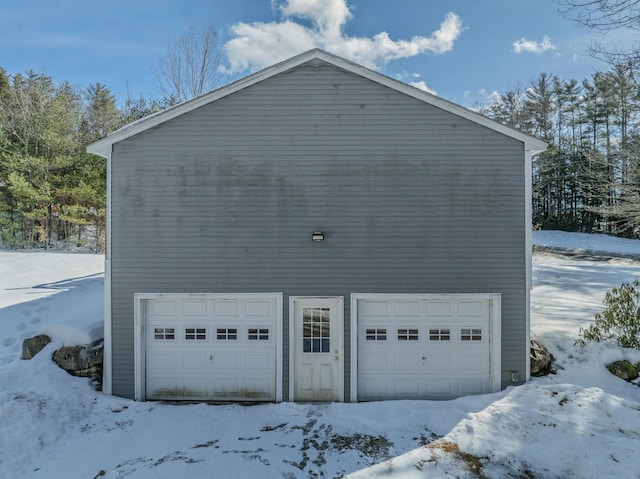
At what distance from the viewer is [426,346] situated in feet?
22.7

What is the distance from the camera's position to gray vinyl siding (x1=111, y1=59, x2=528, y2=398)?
686 centimetres

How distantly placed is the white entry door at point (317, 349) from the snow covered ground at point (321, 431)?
1.02 feet

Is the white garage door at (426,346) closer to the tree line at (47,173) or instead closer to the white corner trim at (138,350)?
the white corner trim at (138,350)

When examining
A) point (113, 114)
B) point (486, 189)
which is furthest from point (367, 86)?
point (113, 114)

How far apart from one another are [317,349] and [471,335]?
312cm

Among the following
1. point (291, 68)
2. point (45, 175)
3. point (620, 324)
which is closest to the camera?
point (291, 68)

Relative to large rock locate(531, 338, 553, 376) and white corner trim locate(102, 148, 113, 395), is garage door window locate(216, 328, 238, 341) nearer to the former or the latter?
white corner trim locate(102, 148, 113, 395)

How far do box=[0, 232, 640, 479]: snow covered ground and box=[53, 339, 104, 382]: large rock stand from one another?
0.50 feet

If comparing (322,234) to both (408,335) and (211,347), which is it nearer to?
(408,335)

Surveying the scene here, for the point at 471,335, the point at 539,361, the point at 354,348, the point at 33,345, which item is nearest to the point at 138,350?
the point at 33,345

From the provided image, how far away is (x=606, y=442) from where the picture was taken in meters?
5.13

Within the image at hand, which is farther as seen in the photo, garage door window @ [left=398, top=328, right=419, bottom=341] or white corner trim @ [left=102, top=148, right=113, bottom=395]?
garage door window @ [left=398, top=328, right=419, bottom=341]

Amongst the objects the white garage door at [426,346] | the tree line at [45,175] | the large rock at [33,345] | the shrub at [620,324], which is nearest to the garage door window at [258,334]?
the white garage door at [426,346]

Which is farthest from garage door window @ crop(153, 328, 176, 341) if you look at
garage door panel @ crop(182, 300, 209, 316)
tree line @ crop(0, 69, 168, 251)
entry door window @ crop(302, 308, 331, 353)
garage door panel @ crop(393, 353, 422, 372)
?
tree line @ crop(0, 69, 168, 251)
